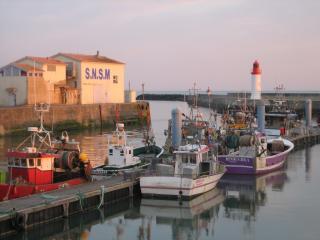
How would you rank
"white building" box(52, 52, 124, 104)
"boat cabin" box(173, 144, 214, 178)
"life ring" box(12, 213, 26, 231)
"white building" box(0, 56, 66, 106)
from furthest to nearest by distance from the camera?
"white building" box(52, 52, 124, 104), "white building" box(0, 56, 66, 106), "boat cabin" box(173, 144, 214, 178), "life ring" box(12, 213, 26, 231)

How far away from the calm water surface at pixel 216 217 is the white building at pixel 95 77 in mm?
29828

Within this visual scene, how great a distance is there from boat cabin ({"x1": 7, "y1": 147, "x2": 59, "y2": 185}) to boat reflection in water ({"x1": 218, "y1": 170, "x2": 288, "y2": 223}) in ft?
21.4

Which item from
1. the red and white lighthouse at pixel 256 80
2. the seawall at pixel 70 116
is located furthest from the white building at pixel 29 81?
the red and white lighthouse at pixel 256 80

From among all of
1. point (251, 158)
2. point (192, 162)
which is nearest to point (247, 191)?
point (251, 158)

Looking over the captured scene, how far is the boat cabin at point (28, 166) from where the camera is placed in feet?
60.7

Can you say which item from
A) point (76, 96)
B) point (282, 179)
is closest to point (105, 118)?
point (76, 96)

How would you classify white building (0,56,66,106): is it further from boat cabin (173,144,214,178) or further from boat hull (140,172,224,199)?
boat hull (140,172,224,199)

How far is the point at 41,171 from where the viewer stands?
1875 centimetres

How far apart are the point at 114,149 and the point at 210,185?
4.26 m

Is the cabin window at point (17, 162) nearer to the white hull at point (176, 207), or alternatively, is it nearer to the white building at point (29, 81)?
the white hull at point (176, 207)

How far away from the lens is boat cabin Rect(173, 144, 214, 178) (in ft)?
67.9

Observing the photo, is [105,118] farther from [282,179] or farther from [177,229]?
[177,229]

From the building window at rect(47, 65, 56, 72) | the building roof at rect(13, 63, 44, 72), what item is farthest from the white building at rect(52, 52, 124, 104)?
the building roof at rect(13, 63, 44, 72)

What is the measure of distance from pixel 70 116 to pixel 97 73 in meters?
6.70
